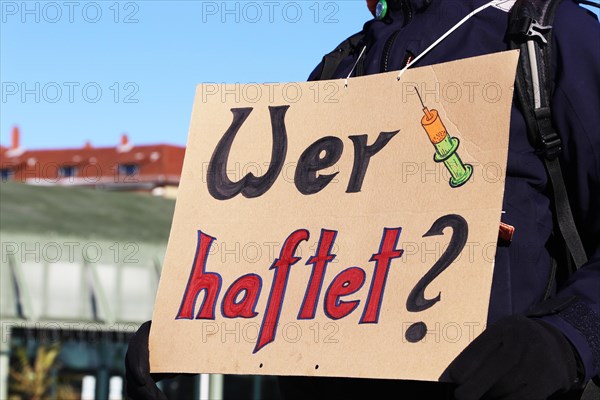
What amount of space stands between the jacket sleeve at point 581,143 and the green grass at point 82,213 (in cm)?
1523

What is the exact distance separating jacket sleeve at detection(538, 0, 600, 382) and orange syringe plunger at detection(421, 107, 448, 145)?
17 cm

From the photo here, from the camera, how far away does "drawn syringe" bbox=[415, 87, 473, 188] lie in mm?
1788

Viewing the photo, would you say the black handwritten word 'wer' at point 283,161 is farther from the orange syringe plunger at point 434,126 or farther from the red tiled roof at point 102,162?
the red tiled roof at point 102,162

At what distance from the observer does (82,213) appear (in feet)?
63.8

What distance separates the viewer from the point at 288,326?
185 cm

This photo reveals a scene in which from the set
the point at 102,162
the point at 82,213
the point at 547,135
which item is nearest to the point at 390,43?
the point at 547,135

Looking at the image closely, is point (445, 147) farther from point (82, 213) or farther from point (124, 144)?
point (124, 144)

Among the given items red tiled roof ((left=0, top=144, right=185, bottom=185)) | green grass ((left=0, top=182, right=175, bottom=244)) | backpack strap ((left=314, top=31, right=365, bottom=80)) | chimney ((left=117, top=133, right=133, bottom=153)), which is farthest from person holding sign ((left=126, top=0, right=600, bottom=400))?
chimney ((left=117, top=133, right=133, bottom=153))

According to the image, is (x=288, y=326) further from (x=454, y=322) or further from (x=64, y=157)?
(x=64, y=157)

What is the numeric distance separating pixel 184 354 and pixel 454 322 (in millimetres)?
479

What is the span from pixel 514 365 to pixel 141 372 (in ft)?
2.18

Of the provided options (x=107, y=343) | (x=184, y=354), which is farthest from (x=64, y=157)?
(x=184, y=354)

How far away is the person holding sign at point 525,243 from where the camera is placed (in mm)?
1609

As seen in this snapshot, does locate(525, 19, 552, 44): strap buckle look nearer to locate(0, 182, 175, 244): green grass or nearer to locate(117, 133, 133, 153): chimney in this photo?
locate(0, 182, 175, 244): green grass
